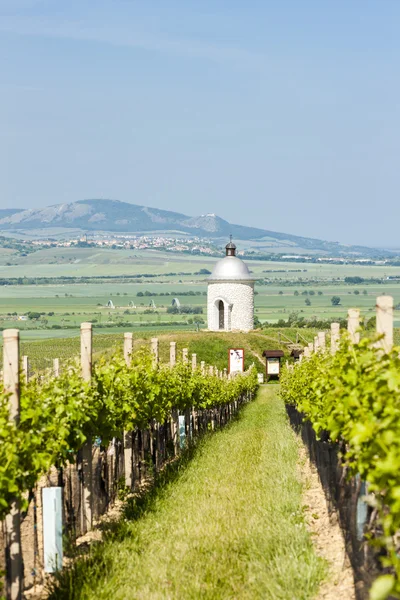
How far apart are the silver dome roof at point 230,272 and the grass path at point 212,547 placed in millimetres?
67702

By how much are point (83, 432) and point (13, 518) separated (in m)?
3.27

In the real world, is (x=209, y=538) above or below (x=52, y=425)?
below

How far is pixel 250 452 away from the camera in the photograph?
2002cm

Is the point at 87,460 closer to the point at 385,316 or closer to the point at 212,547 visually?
the point at 212,547

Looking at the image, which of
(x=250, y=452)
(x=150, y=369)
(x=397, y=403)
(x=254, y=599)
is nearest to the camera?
(x=397, y=403)

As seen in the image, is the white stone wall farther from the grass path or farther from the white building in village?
the grass path

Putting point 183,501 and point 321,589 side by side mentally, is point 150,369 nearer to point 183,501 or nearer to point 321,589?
point 183,501

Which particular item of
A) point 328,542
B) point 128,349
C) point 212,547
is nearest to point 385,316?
point 212,547

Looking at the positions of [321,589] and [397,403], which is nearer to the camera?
[397,403]

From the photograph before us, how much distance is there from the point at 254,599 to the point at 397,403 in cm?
286

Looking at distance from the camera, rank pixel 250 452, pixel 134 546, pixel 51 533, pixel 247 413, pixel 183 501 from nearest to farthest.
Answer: pixel 51 533 < pixel 134 546 < pixel 183 501 < pixel 250 452 < pixel 247 413

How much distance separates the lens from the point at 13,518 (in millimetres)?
8633

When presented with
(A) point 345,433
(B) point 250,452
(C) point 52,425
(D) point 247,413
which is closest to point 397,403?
(A) point 345,433

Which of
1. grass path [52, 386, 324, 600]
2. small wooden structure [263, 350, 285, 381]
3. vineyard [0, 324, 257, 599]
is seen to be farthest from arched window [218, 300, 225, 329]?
grass path [52, 386, 324, 600]
